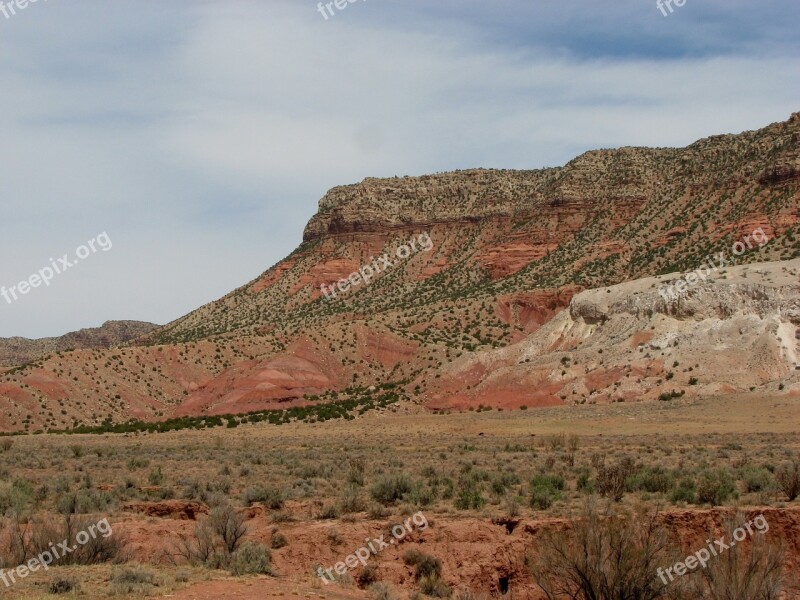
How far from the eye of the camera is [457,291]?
302 feet

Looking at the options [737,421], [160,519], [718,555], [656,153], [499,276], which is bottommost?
[737,421]

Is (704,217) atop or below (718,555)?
atop

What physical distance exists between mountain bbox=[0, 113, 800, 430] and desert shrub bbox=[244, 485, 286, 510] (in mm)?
36430

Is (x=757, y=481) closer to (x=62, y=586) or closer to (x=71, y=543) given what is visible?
(x=71, y=543)

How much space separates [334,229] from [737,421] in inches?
3004

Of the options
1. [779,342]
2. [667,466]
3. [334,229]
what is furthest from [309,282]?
[667,466]

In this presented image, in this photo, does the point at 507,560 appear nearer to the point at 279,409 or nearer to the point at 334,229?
the point at 279,409

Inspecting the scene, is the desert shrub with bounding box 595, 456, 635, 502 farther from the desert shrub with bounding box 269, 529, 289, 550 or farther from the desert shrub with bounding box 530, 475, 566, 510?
the desert shrub with bounding box 269, 529, 289, 550

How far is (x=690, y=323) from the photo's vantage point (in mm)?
58250

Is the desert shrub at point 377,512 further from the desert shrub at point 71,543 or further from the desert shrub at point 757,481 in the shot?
the desert shrub at point 757,481
